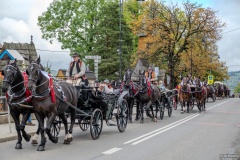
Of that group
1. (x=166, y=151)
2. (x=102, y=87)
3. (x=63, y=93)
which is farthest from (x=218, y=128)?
(x=63, y=93)

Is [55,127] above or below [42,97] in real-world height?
below

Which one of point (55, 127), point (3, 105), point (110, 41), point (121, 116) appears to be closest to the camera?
point (55, 127)

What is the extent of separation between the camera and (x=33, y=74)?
912 cm

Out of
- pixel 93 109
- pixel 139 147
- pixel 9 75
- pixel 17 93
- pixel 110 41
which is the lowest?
pixel 139 147

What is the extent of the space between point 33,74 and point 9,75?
681 mm

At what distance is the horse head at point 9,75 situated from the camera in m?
9.30

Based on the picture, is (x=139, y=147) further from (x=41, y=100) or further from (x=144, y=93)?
(x=144, y=93)

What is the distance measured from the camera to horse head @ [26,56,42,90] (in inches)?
354

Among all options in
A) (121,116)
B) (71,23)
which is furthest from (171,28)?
(121,116)

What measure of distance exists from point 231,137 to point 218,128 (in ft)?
8.37

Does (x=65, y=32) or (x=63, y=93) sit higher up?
(x=65, y=32)

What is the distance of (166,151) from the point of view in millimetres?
→ 9297

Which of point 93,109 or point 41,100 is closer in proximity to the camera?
point 41,100

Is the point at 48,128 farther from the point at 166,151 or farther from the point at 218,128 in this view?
the point at 218,128
